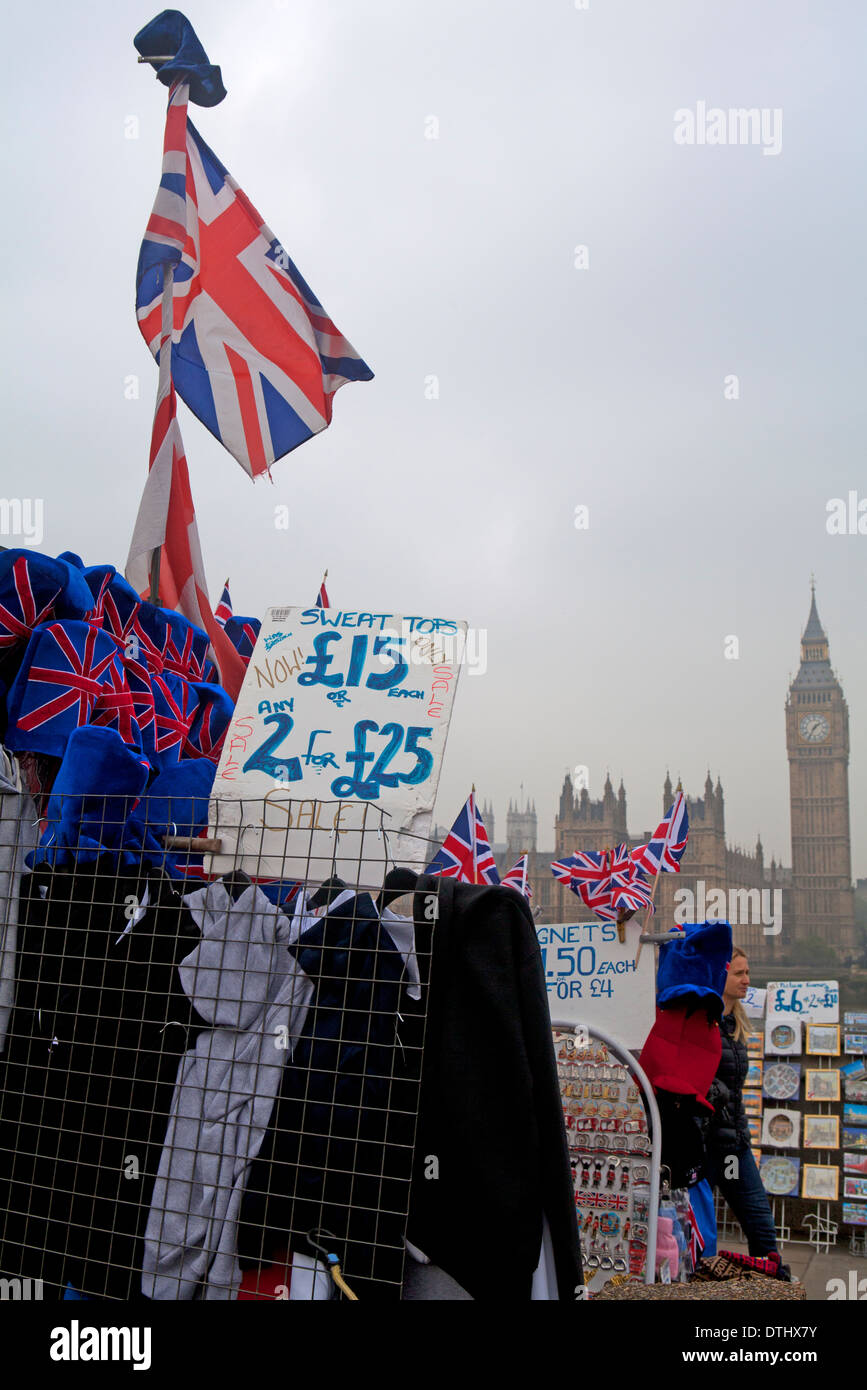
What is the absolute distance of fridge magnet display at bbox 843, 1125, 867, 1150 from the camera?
8719 millimetres

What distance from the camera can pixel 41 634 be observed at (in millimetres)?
2883

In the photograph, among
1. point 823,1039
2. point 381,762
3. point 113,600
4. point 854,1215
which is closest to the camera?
point 381,762

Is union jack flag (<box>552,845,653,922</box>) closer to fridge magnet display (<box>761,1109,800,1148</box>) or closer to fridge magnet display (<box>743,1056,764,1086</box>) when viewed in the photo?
fridge magnet display (<box>743,1056,764,1086</box>)

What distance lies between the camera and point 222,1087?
2.14 metres

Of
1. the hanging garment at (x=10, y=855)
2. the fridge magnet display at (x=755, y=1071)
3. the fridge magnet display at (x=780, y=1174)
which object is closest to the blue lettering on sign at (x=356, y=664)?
the hanging garment at (x=10, y=855)

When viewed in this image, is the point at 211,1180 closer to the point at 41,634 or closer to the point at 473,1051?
the point at 473,1051

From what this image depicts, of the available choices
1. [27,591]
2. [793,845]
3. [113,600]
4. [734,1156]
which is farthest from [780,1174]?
[793,845]

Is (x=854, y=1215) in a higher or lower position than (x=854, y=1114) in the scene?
lower

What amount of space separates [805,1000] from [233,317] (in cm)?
790

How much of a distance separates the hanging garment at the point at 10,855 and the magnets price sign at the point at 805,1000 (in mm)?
8487

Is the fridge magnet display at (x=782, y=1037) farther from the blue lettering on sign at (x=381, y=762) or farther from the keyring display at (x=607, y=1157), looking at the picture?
the blue lettering on sign at (x=381, y=762)

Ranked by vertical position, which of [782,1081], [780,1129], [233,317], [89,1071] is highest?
[233,317]

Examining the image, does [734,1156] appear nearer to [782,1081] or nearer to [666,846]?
[666,846]

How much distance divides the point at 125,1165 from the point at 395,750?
1.09 m
